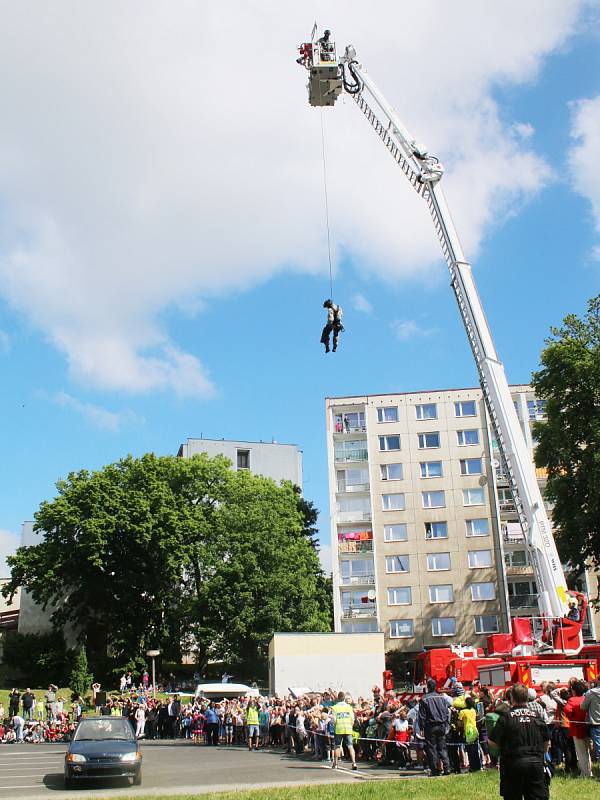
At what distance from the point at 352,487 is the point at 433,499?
5.69 metres

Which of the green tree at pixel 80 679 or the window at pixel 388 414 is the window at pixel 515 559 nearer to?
the window at pixel 388 414

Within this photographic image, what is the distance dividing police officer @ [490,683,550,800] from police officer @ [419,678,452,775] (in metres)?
7.60

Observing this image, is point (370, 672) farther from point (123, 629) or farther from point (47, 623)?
point (47, 623)

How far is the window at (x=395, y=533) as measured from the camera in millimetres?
55562

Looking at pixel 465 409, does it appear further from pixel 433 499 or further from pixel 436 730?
pixel 436 730

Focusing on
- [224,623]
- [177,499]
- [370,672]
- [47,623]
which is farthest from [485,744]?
[47,623]

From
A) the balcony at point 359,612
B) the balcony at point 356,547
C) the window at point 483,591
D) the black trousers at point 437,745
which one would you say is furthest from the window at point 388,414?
the black trousers at point 437,745

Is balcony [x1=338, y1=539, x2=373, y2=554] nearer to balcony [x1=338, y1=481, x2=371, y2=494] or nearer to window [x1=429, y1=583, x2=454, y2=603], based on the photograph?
balcony [x1=338, y1=481, x2=371, y2=494]

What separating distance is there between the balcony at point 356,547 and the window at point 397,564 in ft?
4.63

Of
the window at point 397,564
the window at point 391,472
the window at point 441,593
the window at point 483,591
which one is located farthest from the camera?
the window at point 391,472

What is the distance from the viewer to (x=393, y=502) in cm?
5656

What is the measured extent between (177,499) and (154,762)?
108 feet

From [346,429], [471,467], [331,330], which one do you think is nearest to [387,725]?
[331,330]

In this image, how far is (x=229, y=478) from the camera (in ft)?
184
